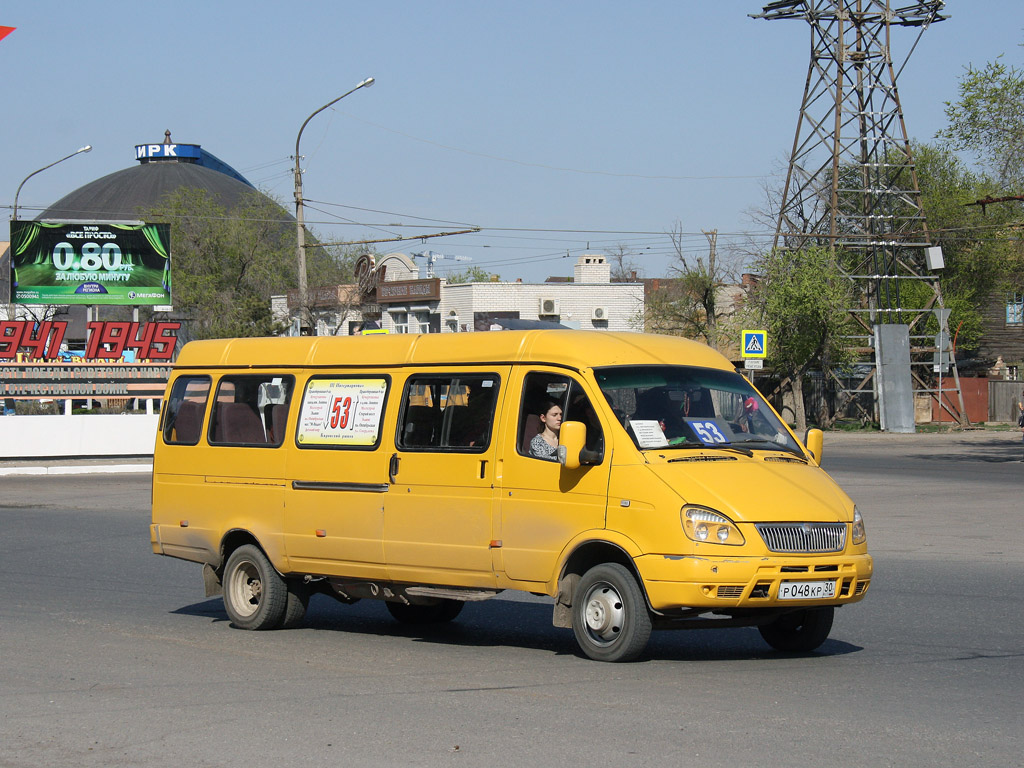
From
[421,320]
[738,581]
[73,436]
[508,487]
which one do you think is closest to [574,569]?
[508,487]

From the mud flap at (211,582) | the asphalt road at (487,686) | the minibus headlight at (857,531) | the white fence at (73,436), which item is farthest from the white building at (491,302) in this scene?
the minibus headlight at (857,531)

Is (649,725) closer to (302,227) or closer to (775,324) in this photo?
(302,227)

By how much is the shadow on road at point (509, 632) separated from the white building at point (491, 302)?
5182cm

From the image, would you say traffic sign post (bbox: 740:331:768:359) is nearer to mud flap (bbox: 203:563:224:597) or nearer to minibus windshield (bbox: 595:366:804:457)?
mud flap (bbox: 203:563:224:597)

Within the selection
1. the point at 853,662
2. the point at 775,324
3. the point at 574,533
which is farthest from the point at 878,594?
the point at 775,324

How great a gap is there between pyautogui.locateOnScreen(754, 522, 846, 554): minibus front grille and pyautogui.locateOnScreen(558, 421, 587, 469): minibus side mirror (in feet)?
4.02

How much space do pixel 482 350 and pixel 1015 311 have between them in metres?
63.2

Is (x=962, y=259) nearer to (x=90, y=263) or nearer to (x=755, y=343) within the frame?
(x=755, y=343)

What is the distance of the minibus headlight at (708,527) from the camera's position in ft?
25.2

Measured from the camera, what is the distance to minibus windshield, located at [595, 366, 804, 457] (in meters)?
8.36

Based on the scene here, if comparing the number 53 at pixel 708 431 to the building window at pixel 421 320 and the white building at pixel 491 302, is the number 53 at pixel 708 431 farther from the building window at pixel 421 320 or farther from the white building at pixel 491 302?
the building window at pixel 421 320

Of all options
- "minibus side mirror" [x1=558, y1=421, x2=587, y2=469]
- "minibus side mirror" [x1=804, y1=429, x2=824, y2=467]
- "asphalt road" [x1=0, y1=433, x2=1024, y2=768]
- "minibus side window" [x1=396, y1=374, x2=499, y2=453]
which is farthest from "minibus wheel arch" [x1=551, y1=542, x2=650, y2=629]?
"minibus side mirror" [x1=804, y1=429, x2=824, y2=467]

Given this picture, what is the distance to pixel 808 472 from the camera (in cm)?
837

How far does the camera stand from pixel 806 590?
7816mm
